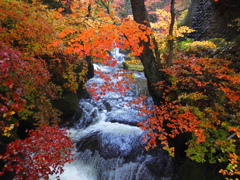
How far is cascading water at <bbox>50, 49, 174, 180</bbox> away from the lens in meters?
4.83

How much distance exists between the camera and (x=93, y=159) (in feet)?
17.5

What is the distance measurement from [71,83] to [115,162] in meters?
3.59

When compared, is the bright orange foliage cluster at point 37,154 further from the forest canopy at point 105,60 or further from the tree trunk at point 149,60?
the tree trunk at point 149,60

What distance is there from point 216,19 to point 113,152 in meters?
8.42

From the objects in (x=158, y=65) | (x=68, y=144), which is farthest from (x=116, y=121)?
(x=68, y=144)

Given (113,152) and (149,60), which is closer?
(113,152)

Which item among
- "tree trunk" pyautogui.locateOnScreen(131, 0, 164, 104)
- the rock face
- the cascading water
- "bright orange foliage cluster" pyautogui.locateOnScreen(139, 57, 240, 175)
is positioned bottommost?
the cascading water

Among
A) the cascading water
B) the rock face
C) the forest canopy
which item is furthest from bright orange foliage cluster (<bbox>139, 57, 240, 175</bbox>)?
the rock face

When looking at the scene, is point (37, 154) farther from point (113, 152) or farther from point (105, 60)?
point (105, 60)

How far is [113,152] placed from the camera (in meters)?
5.46

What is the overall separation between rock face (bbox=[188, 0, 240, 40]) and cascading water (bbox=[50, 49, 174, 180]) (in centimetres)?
591

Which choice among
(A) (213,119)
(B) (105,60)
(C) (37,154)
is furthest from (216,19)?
(C) (37,154)

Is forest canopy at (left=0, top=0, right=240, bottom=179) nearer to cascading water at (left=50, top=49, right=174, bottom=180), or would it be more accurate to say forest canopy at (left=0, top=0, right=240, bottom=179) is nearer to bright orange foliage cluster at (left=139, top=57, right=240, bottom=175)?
bright orange foliage cluster at (left=139, top=57, right=240, bottom=175)

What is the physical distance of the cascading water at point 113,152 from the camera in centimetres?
483
